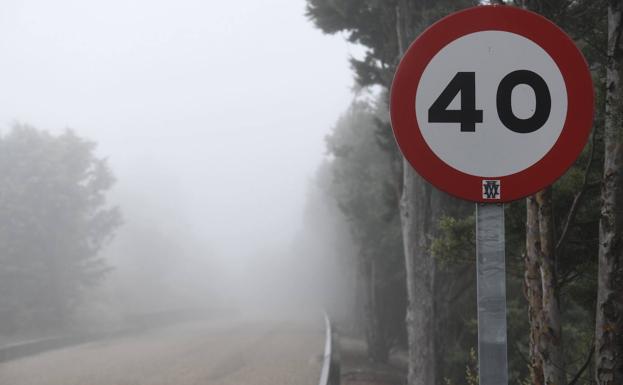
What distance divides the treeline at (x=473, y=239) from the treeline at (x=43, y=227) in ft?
40.5

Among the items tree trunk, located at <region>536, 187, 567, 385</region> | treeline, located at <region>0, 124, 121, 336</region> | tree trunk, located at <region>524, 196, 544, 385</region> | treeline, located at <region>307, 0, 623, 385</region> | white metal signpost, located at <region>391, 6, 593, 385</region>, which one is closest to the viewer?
white metal signpost, located at <region>391, 6, 593, 385</region>

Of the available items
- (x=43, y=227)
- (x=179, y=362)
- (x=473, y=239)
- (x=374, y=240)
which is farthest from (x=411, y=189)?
(x=43, y=227)

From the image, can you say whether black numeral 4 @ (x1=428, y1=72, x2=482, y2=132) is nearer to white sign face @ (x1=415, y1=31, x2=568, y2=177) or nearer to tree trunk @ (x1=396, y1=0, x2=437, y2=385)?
white sign face @ (x1=415, y1=31, x2=568, y2=177)

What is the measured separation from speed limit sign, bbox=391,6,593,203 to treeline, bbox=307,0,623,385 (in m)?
1.98

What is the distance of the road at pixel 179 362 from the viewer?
1265 centimetres

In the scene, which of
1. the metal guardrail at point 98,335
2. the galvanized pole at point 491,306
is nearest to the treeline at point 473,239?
the galvanized pole at point 491,306

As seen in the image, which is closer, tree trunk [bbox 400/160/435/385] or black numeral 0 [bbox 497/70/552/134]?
black numeral 0 [bbox 497/70/552/134]

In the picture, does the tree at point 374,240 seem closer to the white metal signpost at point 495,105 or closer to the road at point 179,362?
the road at point 179,362

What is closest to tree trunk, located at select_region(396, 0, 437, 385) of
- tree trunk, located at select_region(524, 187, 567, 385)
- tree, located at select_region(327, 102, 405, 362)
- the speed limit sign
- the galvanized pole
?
tree trunk, located at select_region(524, 187, 567, 385)

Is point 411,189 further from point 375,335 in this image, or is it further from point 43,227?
point 43,227

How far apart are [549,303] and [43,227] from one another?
24.2 meters

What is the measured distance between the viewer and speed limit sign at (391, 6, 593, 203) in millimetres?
2254

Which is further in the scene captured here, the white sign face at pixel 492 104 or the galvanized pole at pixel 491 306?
the white sign face at pixel 492 104

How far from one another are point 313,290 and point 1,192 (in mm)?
49887
